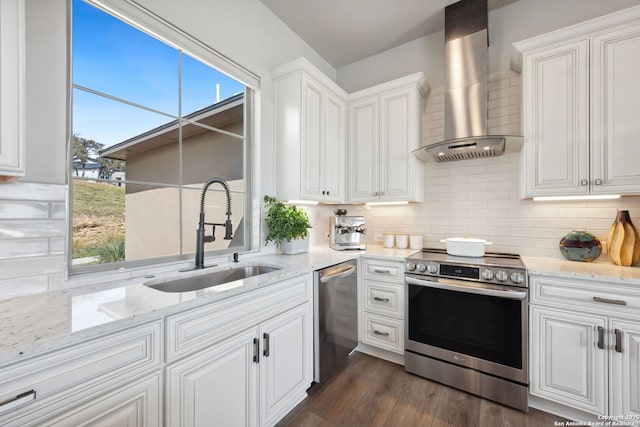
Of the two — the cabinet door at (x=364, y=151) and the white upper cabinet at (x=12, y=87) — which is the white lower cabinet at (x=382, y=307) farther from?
the white upper cabinet at (x=12, y=87)

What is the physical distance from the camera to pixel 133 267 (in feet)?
5.09

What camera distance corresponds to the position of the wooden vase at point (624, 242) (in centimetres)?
183

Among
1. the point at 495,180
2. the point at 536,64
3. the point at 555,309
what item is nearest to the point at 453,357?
the point at 555,309

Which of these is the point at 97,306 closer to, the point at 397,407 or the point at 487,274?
the point at 397,407

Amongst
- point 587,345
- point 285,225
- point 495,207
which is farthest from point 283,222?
point 587,345

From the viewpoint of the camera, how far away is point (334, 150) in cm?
283

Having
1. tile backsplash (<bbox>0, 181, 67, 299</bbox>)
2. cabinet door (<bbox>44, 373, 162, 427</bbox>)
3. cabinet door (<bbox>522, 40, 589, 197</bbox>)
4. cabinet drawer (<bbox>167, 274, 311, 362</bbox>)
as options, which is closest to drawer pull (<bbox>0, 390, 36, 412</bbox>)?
cabinet door (<bbox>44, 373, 162, 427</bbox>)

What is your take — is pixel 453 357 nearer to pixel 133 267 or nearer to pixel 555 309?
pixel 555 309

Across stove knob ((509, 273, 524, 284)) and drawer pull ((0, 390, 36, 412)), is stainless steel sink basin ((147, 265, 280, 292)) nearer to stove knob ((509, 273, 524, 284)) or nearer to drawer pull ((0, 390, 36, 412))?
drawer pull ((0, 390, 36, 412))

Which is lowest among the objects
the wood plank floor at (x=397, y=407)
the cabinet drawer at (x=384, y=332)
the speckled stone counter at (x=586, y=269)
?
the wood plank floor at (x=397, y=407)

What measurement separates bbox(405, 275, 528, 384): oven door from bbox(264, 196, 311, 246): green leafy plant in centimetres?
101

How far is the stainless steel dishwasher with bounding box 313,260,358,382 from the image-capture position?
194cm

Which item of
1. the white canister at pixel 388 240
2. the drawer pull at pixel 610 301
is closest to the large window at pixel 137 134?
the white canister at pixel 388 240

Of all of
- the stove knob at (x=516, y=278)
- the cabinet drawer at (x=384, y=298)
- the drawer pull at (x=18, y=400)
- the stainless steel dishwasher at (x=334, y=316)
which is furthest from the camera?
the cabinet drawer at (x=384, y=298)
